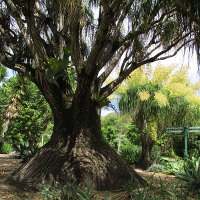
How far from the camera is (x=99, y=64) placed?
438 centimetres

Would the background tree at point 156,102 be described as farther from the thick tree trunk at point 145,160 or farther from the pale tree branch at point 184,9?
the pale tree branch at point 184,9

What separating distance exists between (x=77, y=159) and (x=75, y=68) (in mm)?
1806

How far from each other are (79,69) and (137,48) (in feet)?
4.84

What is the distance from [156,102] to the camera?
10070 mm

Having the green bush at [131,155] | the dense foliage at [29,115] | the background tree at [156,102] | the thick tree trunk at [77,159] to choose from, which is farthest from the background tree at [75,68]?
the dense foliage at [29,115]

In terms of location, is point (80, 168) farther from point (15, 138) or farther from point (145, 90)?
point (15, 138)

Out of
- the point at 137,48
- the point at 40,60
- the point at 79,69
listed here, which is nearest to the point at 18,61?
the point at 40,60

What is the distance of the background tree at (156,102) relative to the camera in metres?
10.2

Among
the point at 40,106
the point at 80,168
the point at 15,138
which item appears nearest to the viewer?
the point at 80,168

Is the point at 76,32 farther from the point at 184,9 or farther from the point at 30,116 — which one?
the point at 30,116

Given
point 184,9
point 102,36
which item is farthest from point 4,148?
point 184,9

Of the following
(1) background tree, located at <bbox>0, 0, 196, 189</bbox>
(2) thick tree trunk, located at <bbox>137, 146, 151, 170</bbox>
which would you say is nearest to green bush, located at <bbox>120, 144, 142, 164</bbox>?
(2) thick tree trunk, located at <bbox>137, 146, 151, 170</bbox>

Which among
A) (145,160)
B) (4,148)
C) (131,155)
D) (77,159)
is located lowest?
(4,148)

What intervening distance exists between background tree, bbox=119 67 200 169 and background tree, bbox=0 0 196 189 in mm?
4794
